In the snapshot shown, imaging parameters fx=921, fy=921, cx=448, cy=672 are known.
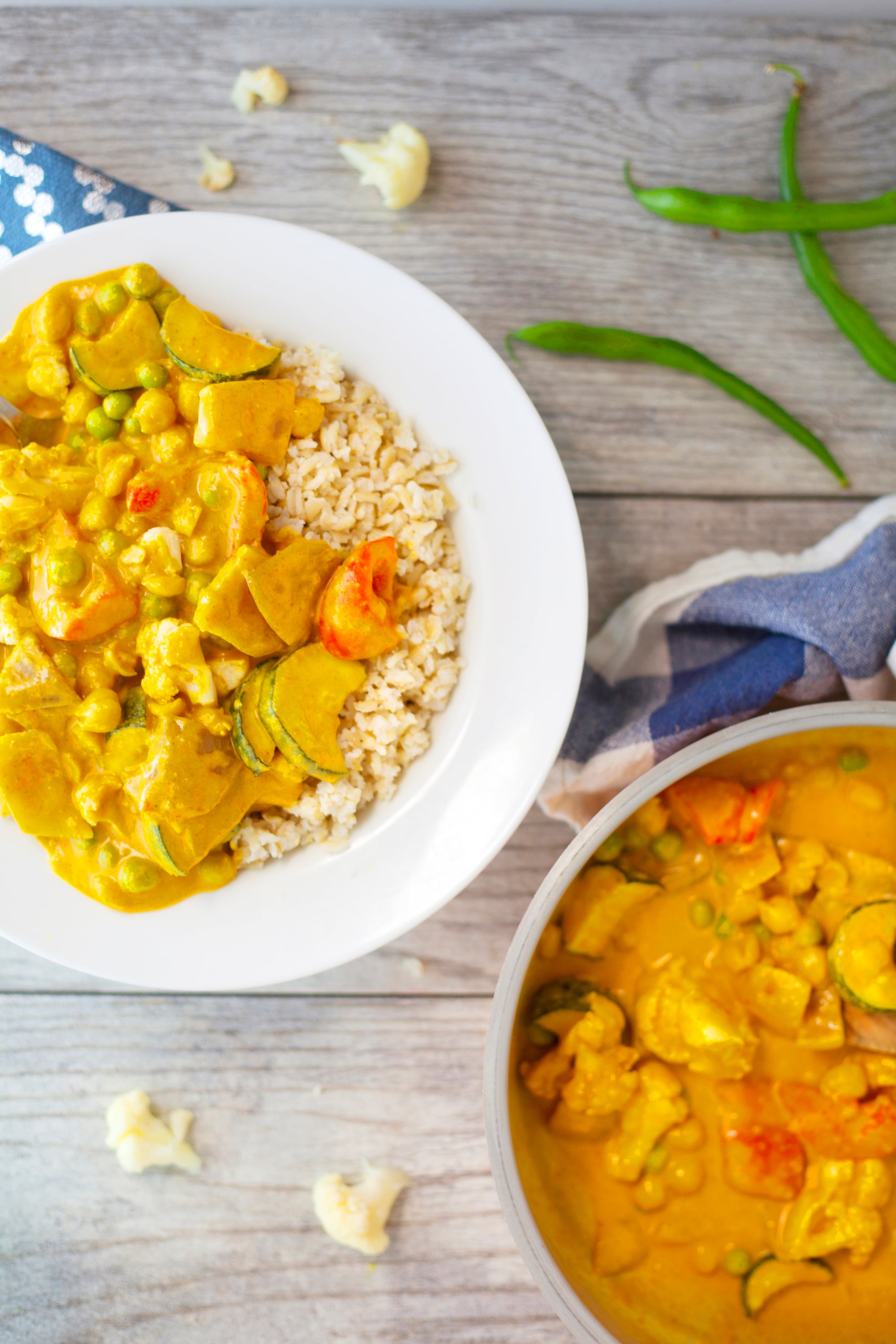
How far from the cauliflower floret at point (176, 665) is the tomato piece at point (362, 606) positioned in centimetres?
24

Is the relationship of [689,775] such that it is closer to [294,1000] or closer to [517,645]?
[517,645]

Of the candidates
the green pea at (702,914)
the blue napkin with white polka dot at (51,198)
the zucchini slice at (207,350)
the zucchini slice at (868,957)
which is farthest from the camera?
the blue napkin with white polka dot at (51,198)

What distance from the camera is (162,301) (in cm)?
185

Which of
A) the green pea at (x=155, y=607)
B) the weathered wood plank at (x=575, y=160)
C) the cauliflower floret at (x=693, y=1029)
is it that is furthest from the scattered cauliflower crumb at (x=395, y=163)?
the cauliflower floret at (x=693, y=1029)

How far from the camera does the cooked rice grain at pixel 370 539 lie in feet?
6.16

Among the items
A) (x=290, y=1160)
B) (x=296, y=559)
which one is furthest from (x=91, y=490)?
(x=290, y=1160)

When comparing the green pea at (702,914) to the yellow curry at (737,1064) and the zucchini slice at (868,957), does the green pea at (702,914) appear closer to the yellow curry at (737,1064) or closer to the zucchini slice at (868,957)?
the yellow curry at (737,1064)

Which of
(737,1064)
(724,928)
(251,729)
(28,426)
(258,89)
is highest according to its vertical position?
(258,89)

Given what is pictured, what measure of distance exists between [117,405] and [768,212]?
1.59m

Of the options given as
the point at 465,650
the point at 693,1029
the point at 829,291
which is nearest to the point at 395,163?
the point at 829,291

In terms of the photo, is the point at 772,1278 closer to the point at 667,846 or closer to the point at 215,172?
the point at 667,846

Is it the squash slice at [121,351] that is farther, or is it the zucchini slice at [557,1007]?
the zucchini slice at [557,1007]

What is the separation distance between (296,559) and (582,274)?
1140mm

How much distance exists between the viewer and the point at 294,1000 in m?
2.32
